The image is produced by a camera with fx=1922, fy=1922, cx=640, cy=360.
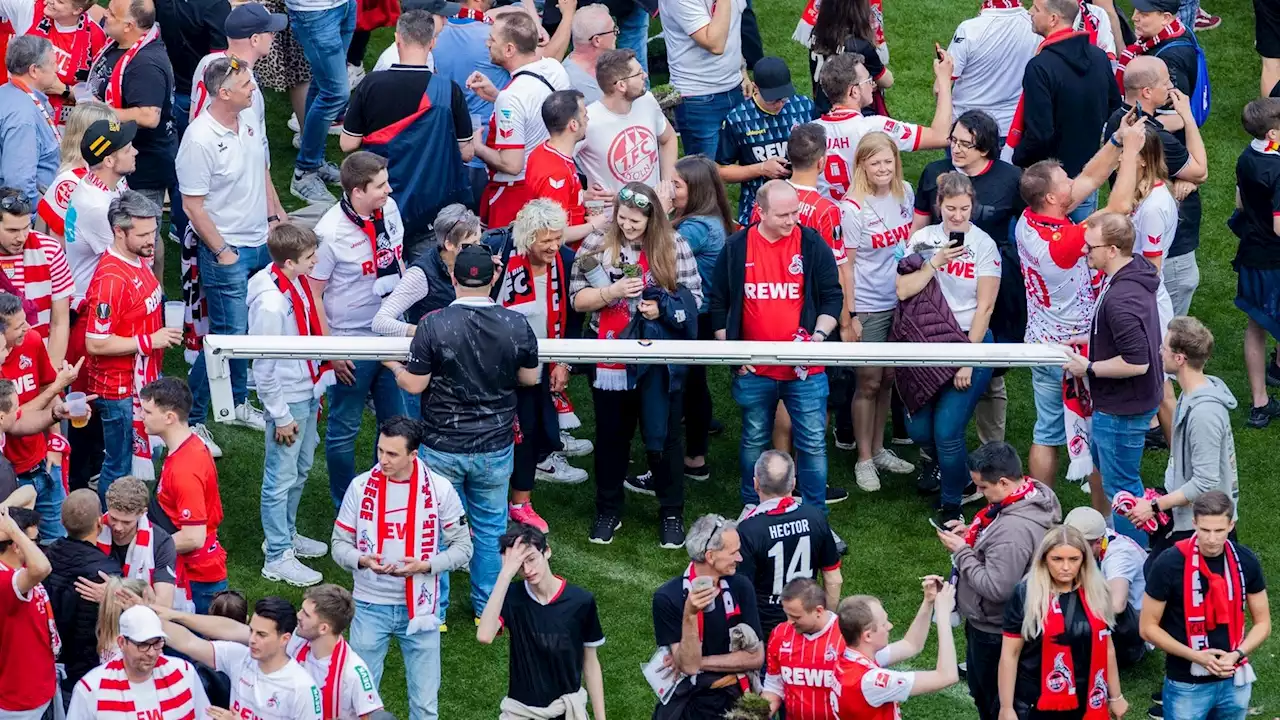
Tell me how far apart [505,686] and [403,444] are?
1.53 metres

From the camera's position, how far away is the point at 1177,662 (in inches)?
300

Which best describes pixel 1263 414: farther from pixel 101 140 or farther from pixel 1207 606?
pixel 101 140

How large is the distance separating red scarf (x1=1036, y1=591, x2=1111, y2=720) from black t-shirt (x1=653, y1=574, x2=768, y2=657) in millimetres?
1105

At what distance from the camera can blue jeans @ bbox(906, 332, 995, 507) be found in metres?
9.59

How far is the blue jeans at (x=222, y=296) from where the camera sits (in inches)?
393

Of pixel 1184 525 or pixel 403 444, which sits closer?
pixel 403 444

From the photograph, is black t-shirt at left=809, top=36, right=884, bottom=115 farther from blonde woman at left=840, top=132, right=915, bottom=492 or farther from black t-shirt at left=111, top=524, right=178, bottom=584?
black t-shirt at left=111, top=524, right=178, bottom=584

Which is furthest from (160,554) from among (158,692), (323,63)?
(323,63)

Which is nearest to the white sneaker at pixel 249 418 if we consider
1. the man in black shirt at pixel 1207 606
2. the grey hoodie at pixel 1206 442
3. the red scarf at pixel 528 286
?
the red scarf at pixel 528 286

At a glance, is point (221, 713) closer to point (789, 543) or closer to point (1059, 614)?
point (789, 543)

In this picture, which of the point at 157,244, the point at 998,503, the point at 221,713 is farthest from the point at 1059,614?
the point at 157,244

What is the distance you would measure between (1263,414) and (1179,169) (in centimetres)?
159

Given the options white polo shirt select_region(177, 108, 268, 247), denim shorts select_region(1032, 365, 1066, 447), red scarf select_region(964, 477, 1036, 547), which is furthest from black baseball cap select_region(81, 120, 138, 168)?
denim shorts select_region(1032, 365, 1066, 447)

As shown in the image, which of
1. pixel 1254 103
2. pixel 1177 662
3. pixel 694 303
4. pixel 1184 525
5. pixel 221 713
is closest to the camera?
pixel 221 713
